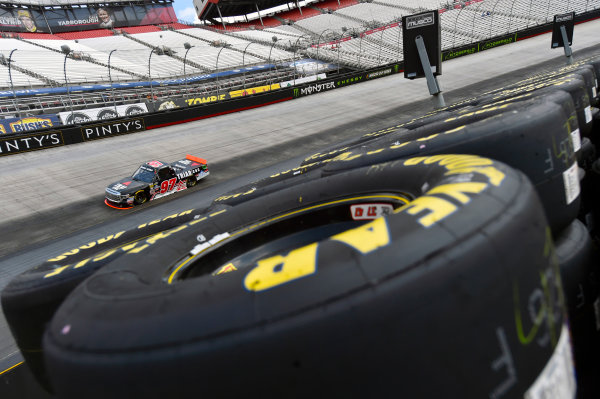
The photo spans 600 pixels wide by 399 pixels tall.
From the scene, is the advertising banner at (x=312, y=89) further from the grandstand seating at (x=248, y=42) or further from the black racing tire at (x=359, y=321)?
the black racing tire at (x=359, y=321)

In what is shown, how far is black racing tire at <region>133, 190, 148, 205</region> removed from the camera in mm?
13914

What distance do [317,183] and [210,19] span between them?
7409 cm

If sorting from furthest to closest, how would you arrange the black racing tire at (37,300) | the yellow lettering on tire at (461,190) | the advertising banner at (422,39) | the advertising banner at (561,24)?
the advertising banner at (561,24) → the advertising banner at (422,39) → the black racing tire at (37,300) → the yellow lettering on tire at (461,190)

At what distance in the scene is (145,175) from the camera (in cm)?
1462

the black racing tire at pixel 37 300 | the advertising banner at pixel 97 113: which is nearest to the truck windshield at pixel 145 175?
the black racing tire at pixel 37 300

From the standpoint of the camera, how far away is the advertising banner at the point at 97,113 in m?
23.4

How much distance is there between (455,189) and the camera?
6.56 ft

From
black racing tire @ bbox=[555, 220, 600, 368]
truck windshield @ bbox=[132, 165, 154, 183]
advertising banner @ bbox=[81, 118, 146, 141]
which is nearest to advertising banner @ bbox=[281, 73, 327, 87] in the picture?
advertising banner @ bbox=[81, 118, 146, 141]

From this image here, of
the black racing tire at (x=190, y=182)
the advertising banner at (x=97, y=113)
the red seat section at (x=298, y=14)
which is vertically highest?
the red seat section at (x=298, y=14)

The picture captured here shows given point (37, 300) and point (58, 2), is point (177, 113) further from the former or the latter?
point (58, 2)

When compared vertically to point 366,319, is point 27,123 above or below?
above

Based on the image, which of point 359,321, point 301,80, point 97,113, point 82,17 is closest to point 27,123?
point 97,113

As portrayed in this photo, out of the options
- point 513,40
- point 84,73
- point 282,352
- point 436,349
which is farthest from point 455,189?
point 513,40

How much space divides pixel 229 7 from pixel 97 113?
48.5 m
